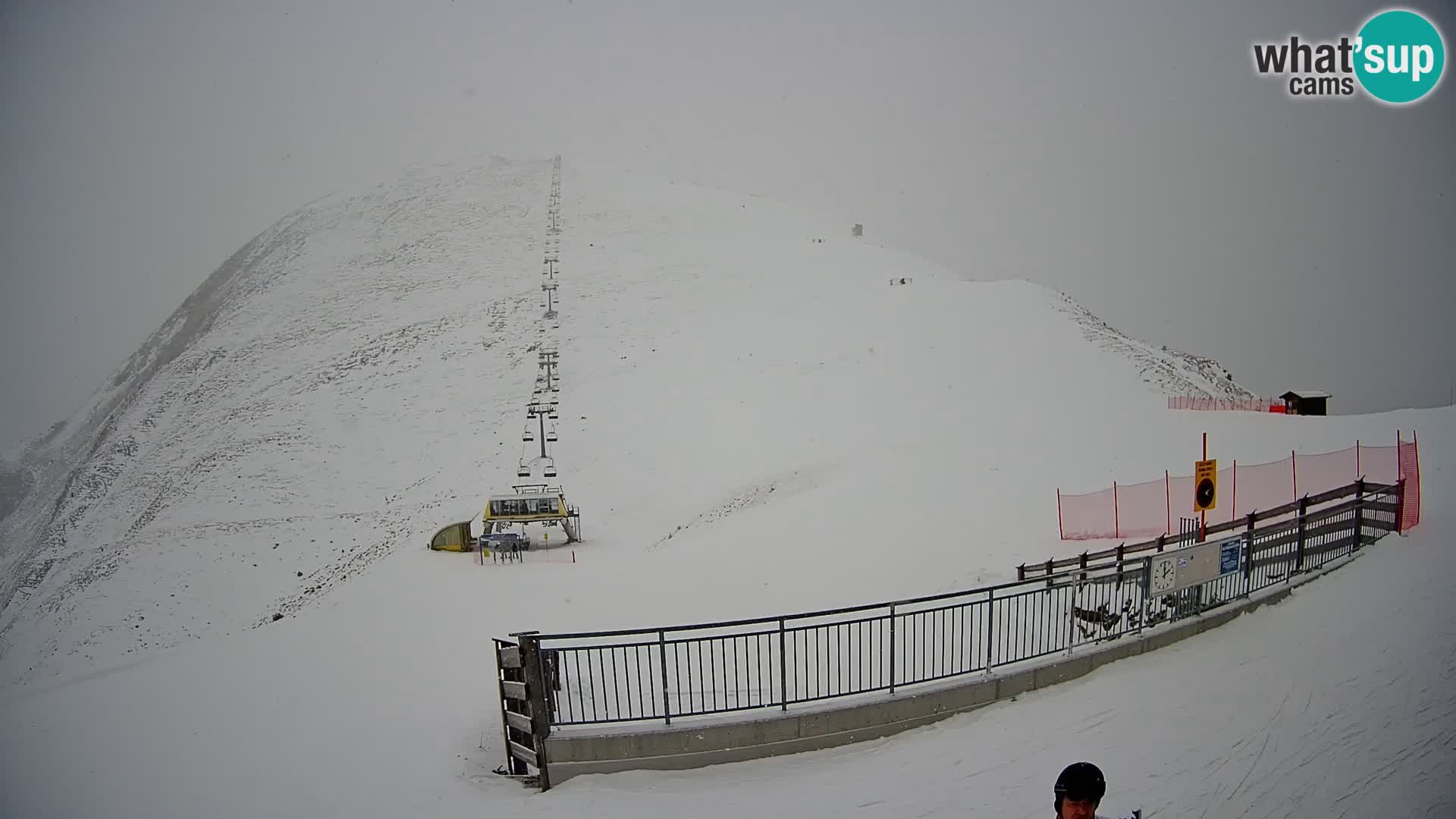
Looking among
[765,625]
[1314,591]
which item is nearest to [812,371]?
[765,625]

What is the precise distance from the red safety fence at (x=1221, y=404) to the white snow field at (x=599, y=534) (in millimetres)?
686

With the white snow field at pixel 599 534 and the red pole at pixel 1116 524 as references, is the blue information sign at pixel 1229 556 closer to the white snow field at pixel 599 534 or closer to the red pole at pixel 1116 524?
the white snow field at pixel 599 534

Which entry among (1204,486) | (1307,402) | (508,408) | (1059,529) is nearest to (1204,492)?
(1204,486)

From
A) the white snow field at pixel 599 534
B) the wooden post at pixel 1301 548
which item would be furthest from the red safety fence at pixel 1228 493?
the wooden post at pixel 1301 548

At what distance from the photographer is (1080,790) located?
290 cm

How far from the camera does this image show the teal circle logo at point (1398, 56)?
29.0 feet

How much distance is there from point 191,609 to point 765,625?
10.9m

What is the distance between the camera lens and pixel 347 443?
20750 mm

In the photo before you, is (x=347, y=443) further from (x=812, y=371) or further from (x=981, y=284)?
(x=981, y=284)

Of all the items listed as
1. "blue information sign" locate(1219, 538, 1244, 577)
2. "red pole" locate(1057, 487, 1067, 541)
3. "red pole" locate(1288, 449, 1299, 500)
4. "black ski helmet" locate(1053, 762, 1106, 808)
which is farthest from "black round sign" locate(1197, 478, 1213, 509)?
"black ski helmet" locate(1053, 762, 1106, 808)

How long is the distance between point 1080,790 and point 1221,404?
27.0 m

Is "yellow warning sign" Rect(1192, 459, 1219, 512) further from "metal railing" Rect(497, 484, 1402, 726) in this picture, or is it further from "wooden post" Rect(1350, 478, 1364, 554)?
"wooden post" Rect(1350, 478, 1364, 554)

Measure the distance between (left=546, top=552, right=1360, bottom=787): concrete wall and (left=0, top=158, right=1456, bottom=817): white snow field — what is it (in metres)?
0.19

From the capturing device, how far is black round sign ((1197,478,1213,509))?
28.1ft
